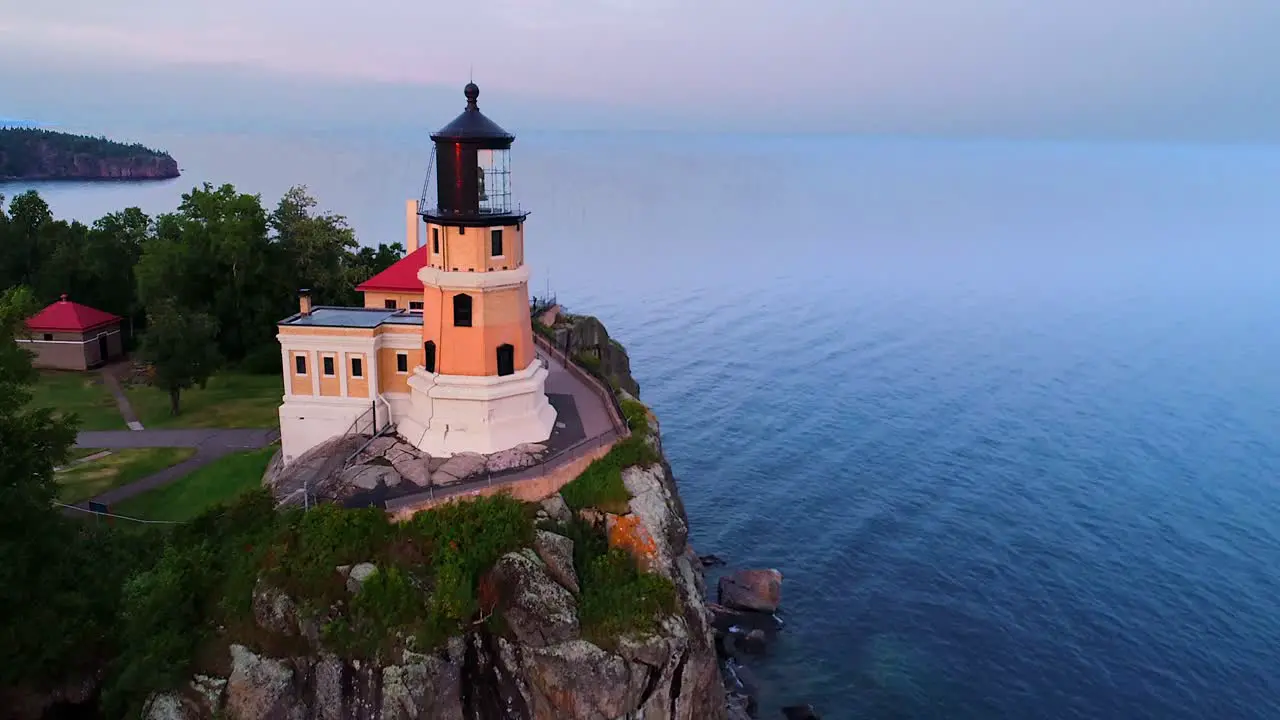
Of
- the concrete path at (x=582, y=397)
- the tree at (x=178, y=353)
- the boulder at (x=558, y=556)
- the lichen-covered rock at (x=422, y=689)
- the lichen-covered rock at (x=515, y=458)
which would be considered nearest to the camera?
the lichen-covered rock at (x=422, y=689)

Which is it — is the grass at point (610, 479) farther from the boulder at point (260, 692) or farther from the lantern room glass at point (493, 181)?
the boulder at point (260, 692)

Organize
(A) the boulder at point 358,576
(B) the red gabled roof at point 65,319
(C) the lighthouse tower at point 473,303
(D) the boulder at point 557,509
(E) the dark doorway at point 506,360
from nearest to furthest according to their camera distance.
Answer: (A) the boulder at point 358,576, (D) the boulder at point 557,509, (C) the lighthouse tower at point 473,303, (E) the dark doorway at point 506,360, (B) the red gabled roof at point 65,319

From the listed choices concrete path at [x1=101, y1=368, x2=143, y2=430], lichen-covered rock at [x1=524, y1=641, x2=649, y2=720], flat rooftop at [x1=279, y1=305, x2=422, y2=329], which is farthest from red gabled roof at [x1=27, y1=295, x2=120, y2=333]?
lichen-covered rock at [x1=524, y1=641, x2=649, y2=720]

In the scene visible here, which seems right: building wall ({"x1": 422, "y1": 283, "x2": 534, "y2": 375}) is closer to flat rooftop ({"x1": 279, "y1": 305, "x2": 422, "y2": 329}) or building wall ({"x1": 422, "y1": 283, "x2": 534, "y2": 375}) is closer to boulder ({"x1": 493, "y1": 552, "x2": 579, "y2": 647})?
flat rooftop ({"x1": 279, "y1": 305, "x2": 422, "y2": 329})

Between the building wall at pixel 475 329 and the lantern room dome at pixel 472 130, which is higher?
the lantern room dome at pixel 472 130

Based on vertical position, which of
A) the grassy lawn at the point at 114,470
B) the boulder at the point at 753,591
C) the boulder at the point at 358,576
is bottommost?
the boulder at the point at 753,591

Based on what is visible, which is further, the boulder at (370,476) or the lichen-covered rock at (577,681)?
the boulder at (370,476)

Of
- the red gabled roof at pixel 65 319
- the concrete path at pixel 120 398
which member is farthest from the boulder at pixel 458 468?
the red gabled roof at pixel 65 319
